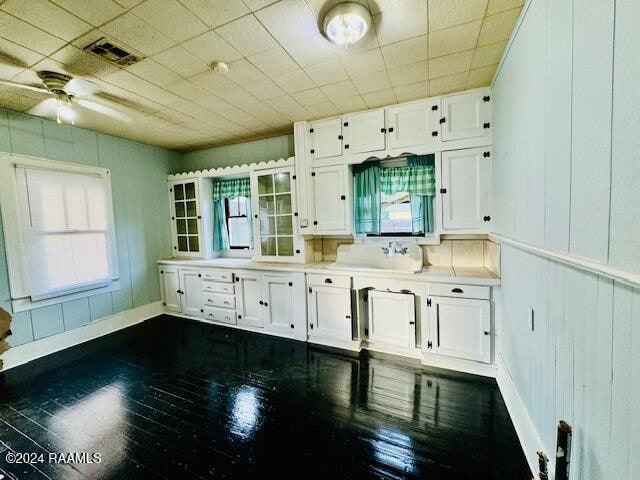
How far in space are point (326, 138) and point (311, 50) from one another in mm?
1231

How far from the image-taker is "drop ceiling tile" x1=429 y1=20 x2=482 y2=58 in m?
1.72

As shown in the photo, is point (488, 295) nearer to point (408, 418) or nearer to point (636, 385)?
point (408, 418)

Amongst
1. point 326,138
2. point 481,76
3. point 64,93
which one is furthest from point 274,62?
point 64,93

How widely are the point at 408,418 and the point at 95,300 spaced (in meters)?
3.83

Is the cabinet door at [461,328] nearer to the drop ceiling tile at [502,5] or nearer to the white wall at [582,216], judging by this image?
the white wall at [582,216]

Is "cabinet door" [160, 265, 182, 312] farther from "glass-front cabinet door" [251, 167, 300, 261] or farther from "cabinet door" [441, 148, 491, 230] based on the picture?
"cabinet door" [441, 148, 491, 230]

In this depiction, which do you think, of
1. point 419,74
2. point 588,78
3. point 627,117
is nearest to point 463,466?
point 627,117

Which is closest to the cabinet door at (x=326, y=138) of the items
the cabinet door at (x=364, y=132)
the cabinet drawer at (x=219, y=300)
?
the cabinet door at (x=364, y=132)

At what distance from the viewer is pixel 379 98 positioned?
8.76 ft

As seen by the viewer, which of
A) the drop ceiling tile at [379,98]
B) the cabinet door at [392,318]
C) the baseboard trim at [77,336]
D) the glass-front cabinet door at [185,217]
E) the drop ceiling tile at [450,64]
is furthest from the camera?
the glass-front cabinet door at [185,217]

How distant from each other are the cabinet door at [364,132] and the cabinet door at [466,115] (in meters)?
0.61

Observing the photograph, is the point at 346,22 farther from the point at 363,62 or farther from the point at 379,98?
the point at 379,98

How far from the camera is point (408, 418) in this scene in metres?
1.86

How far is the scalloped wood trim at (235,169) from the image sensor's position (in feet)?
11.2
